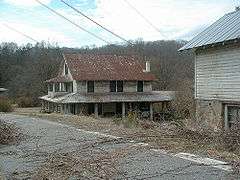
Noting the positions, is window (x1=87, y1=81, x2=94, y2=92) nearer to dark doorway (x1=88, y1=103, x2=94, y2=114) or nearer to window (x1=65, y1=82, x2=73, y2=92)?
dark doorway (x1=88, y1=103, x2=94, y2=114)

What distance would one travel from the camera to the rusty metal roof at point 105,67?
175 feet

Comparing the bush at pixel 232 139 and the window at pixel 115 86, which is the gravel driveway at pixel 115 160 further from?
the window at pixel 115 86

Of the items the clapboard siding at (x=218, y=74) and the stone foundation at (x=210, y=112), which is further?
the stone foundation at (x=210, y=112)

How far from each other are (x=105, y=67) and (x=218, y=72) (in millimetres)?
35425

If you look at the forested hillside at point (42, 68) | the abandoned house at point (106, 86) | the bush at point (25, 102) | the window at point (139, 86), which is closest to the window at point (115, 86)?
the abandoned house at point (106, 86)

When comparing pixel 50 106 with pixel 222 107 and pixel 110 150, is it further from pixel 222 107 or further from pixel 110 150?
pixel 110 150

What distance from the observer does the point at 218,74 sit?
20656mm

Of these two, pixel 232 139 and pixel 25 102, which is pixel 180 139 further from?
pixel 25 102

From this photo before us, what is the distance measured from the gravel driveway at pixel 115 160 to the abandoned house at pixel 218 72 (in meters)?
6.81

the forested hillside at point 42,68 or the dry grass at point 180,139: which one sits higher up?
the forested hillside at point 42,68

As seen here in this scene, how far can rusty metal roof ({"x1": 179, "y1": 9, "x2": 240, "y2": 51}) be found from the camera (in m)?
19.3

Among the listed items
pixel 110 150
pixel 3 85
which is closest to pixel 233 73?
pixel 110 150

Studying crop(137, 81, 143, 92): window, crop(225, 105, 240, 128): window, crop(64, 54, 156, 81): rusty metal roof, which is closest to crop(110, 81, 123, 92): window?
crop(64, 54, 156, 81): rusty metal roof

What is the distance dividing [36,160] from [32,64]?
83.4 meters
